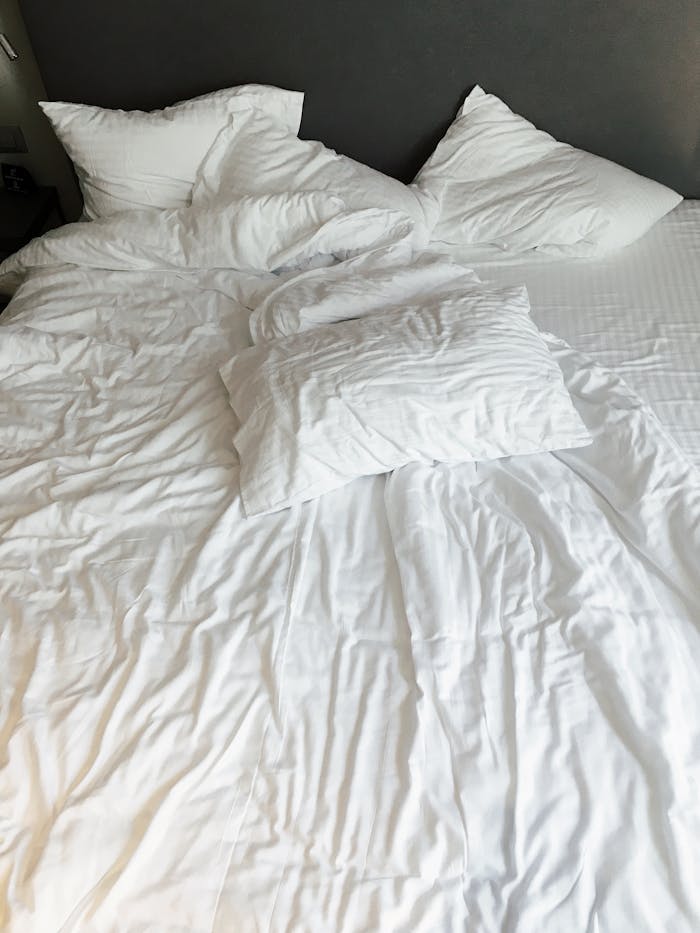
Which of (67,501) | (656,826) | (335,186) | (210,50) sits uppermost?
(210,50)

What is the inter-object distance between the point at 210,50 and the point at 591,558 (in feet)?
5.25

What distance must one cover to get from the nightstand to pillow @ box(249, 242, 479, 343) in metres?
0.99

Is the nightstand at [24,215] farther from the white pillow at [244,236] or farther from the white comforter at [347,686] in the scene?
the white comforter at [347,686]

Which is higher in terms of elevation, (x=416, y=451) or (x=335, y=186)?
(x=335, y=186)

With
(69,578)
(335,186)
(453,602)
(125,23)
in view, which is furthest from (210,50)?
(453,602)

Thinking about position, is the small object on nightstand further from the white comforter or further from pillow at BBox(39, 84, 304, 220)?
the white comforter

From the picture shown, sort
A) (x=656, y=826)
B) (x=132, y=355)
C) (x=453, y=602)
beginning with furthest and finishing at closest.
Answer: (x=132, y=355), (x=453, y=602), (x=656, y=826)

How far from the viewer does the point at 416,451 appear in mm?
1176

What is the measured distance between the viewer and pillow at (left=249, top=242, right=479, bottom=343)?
1.42m

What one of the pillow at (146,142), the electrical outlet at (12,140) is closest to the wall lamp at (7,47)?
the electrical outlet at (12,140)

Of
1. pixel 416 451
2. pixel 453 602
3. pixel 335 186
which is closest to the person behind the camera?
pixel 453 602

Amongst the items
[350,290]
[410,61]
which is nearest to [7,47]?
[410,61]

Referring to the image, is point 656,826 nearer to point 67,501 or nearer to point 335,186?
point 67,501

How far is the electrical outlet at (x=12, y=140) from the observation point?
225 centimetres
